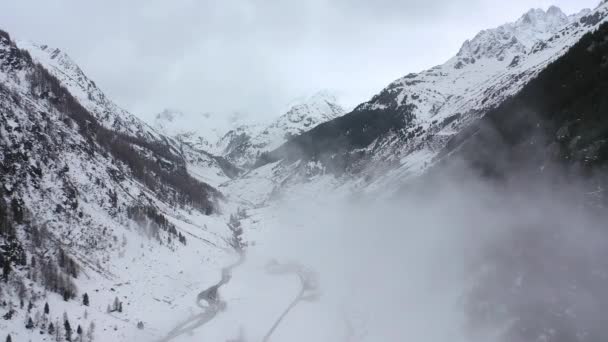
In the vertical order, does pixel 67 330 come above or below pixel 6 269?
below

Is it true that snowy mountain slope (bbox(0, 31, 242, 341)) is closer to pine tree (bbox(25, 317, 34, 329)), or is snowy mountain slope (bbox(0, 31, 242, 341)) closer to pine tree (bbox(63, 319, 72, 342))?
pine tree (bbox(25, 317, 34, 329))

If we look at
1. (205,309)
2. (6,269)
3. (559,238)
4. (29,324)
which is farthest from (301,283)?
(6,269)

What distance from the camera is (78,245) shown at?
93.1 metres

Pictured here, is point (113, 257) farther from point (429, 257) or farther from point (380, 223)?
point (380, 223)

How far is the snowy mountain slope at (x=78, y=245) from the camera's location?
73.0m

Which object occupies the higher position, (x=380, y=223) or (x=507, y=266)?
(x=380, y=223)

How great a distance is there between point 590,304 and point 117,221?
99917 millimetres

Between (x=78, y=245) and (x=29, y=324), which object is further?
(x=78, y=245)

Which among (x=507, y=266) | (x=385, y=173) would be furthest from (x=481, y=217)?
(x=385, y=173)

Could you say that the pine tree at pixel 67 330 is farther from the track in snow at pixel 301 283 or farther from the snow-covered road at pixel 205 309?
the track in snow at pixel 301 283

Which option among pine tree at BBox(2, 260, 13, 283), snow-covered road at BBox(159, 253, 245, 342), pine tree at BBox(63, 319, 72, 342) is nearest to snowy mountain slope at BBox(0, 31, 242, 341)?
pine tree at BBox(2, 260, 13, 283)

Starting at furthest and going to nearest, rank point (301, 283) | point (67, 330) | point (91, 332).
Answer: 1. point (301, 283)
2. point (91, 332)
3. point (67, 330)

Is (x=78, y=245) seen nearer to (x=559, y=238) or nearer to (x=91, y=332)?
(x=91, y=332)

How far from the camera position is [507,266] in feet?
228
